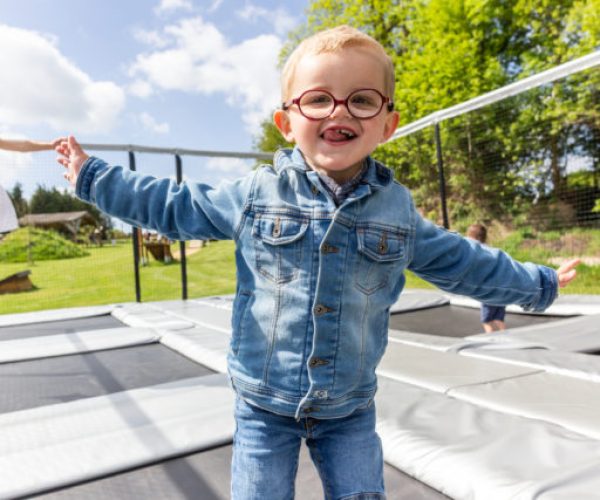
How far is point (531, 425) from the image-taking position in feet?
3.77

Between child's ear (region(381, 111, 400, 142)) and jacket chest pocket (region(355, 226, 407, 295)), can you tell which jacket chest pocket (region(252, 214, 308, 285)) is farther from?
child's ear (region(381, 111, 400, 142))

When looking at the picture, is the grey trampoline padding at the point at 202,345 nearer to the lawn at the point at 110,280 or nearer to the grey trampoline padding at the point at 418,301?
the grey trampoline padding at the point at 418,301

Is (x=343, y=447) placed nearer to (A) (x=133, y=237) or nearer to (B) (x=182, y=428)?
(B) (x=182, y=428)

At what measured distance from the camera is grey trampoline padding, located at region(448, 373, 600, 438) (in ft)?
3.85

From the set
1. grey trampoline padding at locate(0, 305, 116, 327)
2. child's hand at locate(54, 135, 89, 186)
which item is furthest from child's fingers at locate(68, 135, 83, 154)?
grey trampoline padding at locate(0, 305, 116, 327)

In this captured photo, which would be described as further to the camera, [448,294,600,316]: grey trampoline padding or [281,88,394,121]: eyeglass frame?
[448,294,600,316]: grey trampoline padding

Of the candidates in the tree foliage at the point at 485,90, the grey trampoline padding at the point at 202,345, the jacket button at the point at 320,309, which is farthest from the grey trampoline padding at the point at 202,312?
the tree foliage at the point at 485,90

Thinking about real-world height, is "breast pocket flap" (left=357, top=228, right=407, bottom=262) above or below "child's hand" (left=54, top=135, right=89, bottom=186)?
below

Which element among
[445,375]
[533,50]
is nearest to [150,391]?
[445,375]

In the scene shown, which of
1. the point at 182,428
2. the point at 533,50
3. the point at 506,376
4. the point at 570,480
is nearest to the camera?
the point at 570,480

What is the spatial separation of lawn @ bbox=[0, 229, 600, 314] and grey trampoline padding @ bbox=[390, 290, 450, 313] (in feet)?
5.18

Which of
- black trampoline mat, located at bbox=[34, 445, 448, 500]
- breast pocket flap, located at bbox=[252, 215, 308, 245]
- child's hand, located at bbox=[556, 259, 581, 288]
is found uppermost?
breast pocket flap, located at bbox=[252, 215, 308, 245]

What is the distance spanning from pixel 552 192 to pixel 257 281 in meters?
5.59

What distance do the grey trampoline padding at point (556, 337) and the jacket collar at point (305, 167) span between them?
1338 mm
